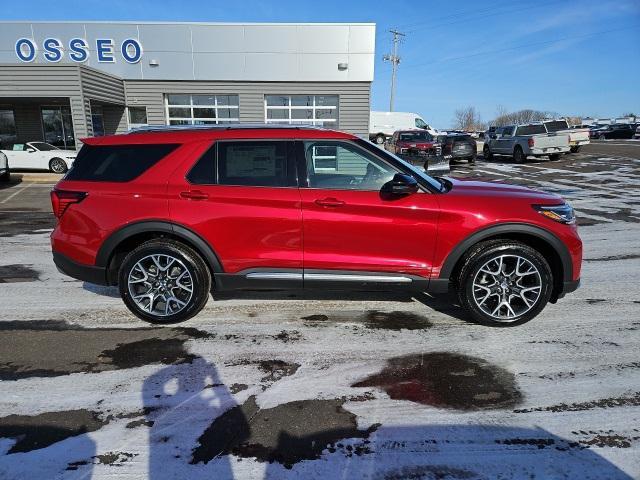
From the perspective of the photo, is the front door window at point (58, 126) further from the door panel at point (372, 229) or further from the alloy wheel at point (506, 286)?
the alloy wheel at point (506, 286)

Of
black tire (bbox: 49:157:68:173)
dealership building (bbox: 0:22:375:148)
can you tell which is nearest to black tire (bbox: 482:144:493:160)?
dealership building (bbox: 0:22:375:148)

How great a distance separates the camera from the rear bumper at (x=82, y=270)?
13.4 feet

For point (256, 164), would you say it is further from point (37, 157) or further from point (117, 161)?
point (37, 157)

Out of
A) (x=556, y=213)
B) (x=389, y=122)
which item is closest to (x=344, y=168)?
(x=556, y=213)

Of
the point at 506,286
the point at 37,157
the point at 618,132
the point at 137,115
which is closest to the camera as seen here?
the point at 506,286

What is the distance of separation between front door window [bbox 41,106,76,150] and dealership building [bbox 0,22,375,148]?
10.1 feet

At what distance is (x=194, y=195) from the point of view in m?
3.95

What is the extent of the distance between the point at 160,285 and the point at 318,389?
1.90m

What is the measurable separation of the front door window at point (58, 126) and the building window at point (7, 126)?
1425 mm

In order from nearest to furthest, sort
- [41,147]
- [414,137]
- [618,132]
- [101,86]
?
1. [101,86]
2. [41,147]
3. [414,137]
4. [618,132]

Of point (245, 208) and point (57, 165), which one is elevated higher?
point (245, 208)

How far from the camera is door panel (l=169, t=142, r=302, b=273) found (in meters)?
3.91

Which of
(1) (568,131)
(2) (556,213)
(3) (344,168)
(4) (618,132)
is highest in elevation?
(4) (618,132)

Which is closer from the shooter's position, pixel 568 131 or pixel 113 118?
pixel 113 118
